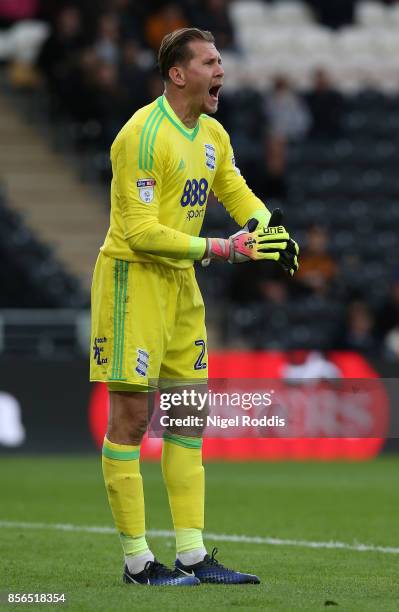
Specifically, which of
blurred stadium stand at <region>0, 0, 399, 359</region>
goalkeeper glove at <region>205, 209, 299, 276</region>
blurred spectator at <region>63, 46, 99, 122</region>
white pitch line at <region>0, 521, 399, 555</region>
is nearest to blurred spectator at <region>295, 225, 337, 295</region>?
blurred stadium stand at <region>0, 0, 399, 359</region>

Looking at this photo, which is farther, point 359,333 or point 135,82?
point 135,82

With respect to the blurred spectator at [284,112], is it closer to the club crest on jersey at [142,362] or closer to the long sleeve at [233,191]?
the long sleeve at [233,191]

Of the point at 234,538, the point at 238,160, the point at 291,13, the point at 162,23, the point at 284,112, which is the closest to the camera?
the point at 234,538

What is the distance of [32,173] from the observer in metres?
19.3

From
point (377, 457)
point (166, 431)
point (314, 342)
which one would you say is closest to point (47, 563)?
point (166, 431)

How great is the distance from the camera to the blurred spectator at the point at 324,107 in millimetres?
20016

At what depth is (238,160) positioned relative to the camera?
18.1 m

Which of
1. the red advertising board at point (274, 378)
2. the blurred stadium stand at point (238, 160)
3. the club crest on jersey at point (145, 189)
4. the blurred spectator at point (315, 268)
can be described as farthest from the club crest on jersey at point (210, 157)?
the blurred spectator at point (315, 268)

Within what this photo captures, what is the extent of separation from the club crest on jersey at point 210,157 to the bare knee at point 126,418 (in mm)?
1015

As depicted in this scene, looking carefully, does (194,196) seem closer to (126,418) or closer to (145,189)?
(145,189)

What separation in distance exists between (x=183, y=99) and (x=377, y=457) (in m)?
9.09

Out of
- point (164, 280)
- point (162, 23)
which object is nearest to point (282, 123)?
point (162, 23)

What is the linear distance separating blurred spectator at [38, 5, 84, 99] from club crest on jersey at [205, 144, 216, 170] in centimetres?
1206

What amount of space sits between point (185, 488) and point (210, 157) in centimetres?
139
